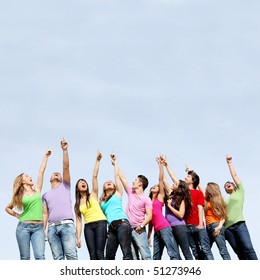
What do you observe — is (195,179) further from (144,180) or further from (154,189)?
(144,180)

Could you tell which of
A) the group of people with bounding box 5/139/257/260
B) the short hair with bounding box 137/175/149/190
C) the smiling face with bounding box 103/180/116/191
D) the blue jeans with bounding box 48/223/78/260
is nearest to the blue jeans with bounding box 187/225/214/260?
the group of people with bounding box 5/139/257/260

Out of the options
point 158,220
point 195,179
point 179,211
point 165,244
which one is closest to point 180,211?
point 179,211

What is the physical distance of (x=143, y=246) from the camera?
14.6 m

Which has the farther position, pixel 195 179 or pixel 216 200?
pixel 195 179

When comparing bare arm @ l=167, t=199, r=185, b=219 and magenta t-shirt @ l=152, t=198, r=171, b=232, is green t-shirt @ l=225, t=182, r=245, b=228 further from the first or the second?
magenta t-shirt @ l=152, t=198, r=171, b=232

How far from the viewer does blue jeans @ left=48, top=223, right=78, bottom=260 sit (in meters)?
13.9

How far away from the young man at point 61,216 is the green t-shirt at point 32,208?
0.34 meters

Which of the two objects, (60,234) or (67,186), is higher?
(67,186)

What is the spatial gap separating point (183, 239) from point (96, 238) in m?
2.08

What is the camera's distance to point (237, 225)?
1532 centimetres
